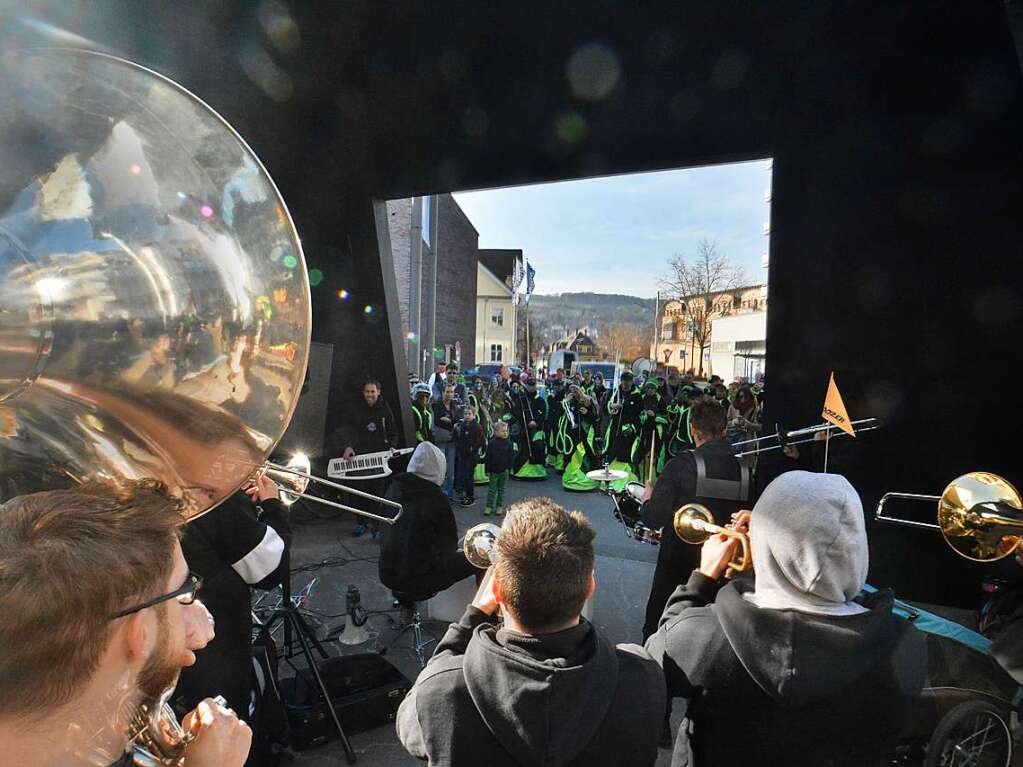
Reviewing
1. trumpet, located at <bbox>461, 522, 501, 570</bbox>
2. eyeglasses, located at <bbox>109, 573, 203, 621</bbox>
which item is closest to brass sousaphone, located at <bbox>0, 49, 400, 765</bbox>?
eyeglasses, located at <bbox>109, 573, 203, 621</bbox>

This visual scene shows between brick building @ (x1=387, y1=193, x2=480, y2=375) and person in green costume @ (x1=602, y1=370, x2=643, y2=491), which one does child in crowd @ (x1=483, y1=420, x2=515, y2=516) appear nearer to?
person in green costume @ (x1=602, y1=370, x2=643, y2=491)

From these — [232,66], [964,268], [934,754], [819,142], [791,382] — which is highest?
[232,66]

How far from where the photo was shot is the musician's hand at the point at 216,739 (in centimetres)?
90

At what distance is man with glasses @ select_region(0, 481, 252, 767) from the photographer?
721 mm

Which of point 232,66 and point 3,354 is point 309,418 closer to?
point 232,66

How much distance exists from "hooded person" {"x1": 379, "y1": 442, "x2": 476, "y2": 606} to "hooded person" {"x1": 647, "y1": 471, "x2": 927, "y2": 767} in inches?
102

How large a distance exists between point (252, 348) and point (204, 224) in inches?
12.8

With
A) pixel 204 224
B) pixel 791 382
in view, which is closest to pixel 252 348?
pixel 204 224

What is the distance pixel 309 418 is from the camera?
736 cm

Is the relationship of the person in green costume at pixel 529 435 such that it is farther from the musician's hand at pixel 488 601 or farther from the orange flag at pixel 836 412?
the musician's hand at pixel 488 601

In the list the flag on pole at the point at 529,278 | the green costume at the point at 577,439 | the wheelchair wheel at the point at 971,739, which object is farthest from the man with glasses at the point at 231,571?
the flag on pole at the point at 529,278

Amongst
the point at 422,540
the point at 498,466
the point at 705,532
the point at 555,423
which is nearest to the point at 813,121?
the point at 705,532

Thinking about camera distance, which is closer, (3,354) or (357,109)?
(3,354)

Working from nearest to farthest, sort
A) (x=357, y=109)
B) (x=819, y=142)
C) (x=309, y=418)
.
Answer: (x=819, y=142)
(x=357, y=109)
(x=309, y=418)
